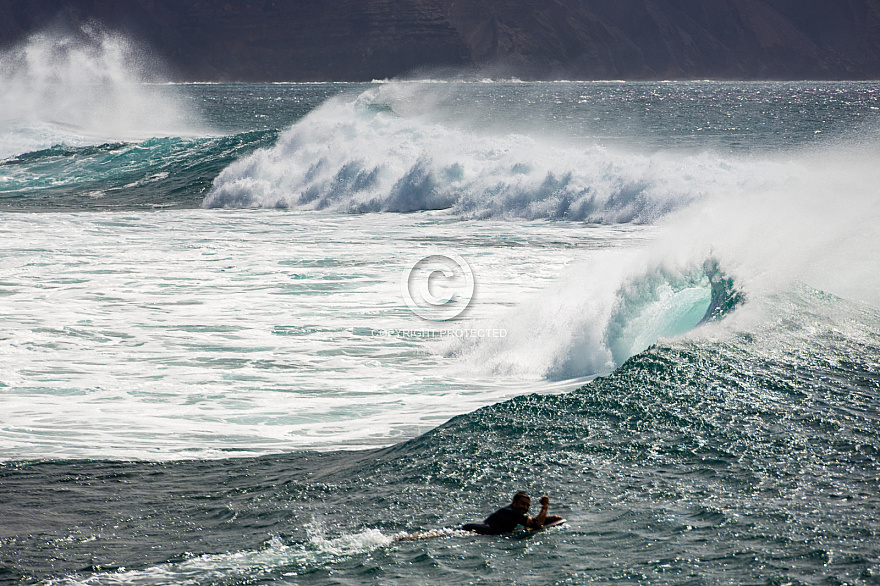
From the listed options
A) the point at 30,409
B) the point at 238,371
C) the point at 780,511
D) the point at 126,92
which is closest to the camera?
the point at 780,511

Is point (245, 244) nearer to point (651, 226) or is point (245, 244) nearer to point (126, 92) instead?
point (651, 226)

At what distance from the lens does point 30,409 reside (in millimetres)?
9414

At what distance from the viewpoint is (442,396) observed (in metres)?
10.1

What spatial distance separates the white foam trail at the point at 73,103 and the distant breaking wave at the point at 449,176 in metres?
17.5

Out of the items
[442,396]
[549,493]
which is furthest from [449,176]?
[549,493]

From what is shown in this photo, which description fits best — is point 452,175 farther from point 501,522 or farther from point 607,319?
point 501,522

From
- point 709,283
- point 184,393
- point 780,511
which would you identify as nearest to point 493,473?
point 780,511

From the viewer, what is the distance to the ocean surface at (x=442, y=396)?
240 inches

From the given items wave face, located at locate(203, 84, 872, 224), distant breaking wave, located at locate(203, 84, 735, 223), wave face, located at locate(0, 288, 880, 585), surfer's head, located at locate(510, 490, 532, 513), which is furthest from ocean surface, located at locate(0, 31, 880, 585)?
wave face, located at locate(203, 84, 872, 224)

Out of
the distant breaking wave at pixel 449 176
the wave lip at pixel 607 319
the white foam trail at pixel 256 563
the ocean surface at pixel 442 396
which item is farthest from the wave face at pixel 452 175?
the white foam trail at pixel 256 563

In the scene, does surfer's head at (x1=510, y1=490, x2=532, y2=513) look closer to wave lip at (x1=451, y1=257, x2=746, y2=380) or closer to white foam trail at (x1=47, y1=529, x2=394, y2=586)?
white foam trail at (x1=47, y1=529, x2=394, y2=586)

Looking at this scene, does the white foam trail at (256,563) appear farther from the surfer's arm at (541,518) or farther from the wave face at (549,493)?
the surfer's arm at (541,518)

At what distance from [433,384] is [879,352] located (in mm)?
5206

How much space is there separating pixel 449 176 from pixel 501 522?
2374 centimetres
